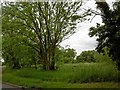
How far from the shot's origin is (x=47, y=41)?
36500 mm

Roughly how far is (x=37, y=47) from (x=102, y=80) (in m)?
18.7

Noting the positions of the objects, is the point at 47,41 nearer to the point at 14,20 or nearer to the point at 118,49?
the point at 14,20

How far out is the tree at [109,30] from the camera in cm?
1705

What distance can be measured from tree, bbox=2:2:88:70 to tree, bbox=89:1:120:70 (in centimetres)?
1397

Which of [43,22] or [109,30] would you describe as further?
[43,22]

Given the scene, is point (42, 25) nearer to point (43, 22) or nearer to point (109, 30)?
point (43, 22)

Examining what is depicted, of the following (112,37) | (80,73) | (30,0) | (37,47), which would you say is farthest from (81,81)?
(37,47)

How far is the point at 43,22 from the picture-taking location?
117 feet

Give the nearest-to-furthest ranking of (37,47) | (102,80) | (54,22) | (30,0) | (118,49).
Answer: (118,49)
(102,80)
(30,0)
(54,22)
(37,47)

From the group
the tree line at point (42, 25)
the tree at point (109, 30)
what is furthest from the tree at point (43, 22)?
the tree at point (109, 30)

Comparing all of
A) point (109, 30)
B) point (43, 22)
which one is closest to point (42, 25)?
point (43, 22)

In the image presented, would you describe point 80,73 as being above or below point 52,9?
below

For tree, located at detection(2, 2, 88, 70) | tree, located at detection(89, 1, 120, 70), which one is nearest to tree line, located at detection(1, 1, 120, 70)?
tree, located at detection(2, 2, 88, 70)

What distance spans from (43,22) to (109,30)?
735 inches
